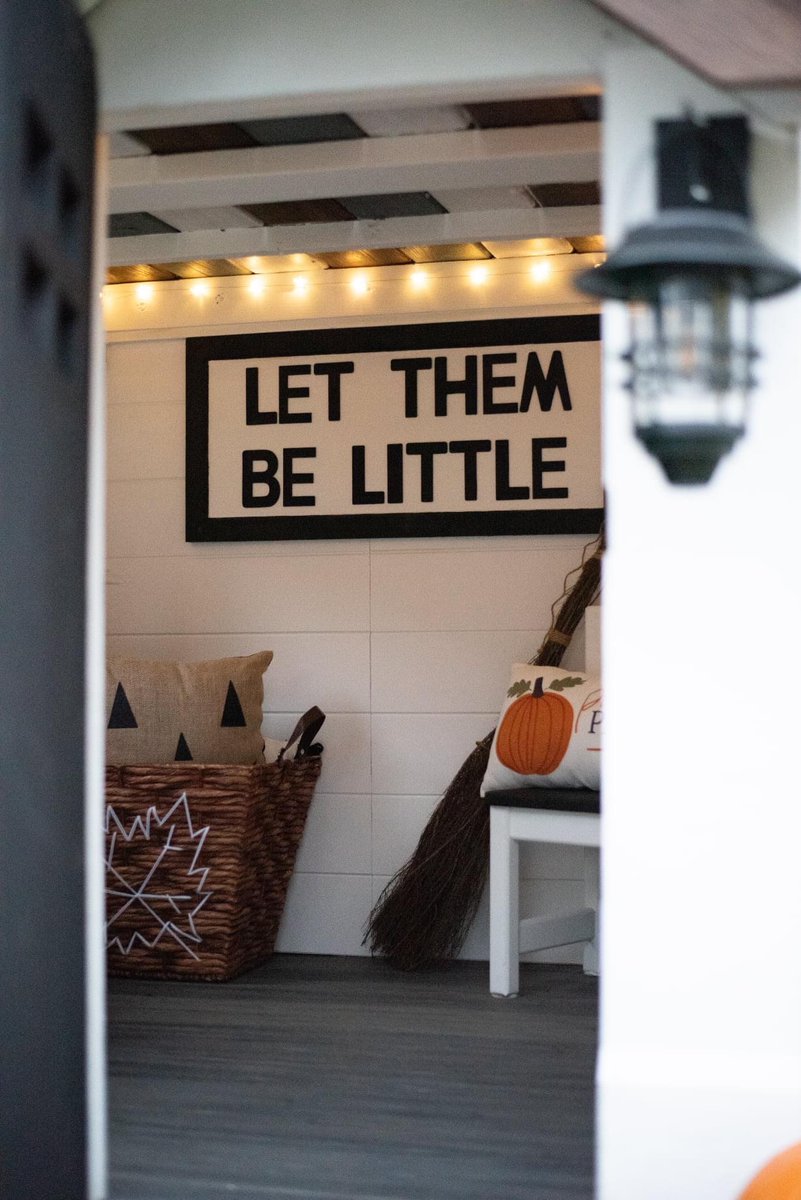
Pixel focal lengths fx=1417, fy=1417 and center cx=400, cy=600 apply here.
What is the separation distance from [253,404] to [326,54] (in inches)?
91.1

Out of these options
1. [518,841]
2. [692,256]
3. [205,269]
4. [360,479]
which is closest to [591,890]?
[518,841]

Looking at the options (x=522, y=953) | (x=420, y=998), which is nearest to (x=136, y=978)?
(x=420, y=998)

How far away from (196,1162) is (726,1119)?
100 cm

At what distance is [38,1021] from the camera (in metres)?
2.07

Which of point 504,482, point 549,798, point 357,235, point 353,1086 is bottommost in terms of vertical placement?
point 353,1086

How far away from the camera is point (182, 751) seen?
4129mm

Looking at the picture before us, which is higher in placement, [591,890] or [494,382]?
[494,382]

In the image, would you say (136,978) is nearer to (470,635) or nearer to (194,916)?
(194,916)

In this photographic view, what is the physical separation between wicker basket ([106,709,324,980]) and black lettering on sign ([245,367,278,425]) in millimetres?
1142

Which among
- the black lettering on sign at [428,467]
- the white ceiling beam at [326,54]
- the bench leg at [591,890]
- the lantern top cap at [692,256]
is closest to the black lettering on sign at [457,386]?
the black lettering on sign at [428,467]


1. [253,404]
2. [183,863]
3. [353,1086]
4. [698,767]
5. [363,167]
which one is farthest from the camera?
[253,404]

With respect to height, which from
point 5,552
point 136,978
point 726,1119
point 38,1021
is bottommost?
point 136,978

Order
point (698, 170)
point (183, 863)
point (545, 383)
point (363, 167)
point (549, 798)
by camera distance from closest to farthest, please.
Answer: point (698, 170) → point (363, 167) → point (549, 798) → point (183, 863) → point (545, 383)

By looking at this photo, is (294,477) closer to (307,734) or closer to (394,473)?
(394,473)
